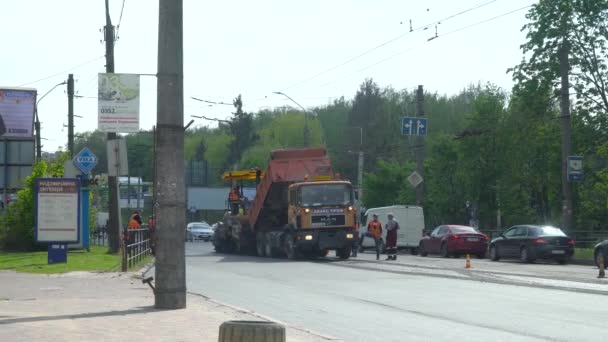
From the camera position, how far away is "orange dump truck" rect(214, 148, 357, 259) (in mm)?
35094

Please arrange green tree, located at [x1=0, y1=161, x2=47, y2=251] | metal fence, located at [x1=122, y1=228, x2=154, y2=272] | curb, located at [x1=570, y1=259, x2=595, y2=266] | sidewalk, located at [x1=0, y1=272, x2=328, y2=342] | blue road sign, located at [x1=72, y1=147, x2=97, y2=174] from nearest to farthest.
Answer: sidewalk, located at [x1=0, y1=272, x2=328, y2=342] → metal fence, located at [x1=122, y1=228, x2=154, y2=272] → blue road sign, located at [x1=72, y1=147, x2=97, y2=174] → curb, located at [x1=570, y1=259, x2=595, y2=266] → green tree, located at [x1=0, y1=161, x2=47, y2=251]

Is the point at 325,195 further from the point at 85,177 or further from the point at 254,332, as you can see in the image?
the point at 254,332

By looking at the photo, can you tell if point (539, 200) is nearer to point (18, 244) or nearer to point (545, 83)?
point (545, 83)

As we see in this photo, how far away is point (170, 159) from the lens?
49.1ft

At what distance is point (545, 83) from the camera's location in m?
45.2

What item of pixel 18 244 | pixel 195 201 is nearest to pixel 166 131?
pixel 18 244

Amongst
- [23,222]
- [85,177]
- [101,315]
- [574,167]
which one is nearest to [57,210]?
[85,177]

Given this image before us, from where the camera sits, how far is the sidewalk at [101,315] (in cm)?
1158

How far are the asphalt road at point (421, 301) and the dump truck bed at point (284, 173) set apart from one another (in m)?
8.97

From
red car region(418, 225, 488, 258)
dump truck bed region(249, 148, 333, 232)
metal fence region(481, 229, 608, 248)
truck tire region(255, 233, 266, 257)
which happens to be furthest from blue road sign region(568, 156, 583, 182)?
truck tire region(255, 233, 266, 257)

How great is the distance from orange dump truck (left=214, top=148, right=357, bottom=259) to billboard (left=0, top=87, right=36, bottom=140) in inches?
469

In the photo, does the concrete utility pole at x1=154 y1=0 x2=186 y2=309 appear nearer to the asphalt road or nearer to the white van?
the asphalt road

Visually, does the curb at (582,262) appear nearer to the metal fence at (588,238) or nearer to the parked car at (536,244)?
the parked car at (536,244)

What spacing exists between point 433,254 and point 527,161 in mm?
14310
